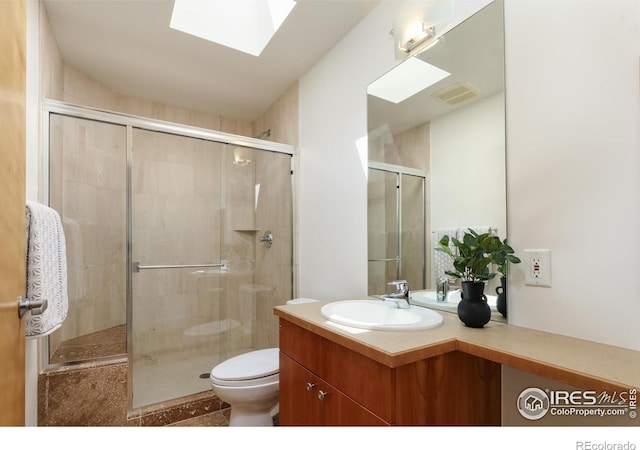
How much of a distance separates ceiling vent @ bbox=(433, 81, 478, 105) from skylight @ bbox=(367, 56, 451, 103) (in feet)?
0.20

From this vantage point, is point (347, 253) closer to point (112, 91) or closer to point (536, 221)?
point (536, 221)

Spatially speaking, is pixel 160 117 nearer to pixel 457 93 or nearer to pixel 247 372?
pixel 247 372

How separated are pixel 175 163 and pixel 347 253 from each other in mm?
1407

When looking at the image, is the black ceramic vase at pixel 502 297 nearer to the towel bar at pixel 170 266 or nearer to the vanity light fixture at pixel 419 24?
the vanity light fixture at pixel 419 24

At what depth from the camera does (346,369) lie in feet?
3.24

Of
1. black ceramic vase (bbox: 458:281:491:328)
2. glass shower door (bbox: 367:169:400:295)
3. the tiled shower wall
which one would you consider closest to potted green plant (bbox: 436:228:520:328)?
black ceramic vase (bbox: 458:281:491:328)

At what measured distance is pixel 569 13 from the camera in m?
0.96

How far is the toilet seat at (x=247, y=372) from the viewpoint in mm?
1535

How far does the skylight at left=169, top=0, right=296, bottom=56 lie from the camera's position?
1864 mm

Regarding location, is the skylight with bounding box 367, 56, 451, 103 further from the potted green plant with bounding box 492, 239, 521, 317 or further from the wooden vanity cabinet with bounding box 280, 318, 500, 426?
the wooden vanity cabinet with bounding box 280, 318, 500, 426

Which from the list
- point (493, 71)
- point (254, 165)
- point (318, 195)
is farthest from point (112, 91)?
point (493, 71)

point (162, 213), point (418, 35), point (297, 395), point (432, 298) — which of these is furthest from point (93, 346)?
point (418, 35)
